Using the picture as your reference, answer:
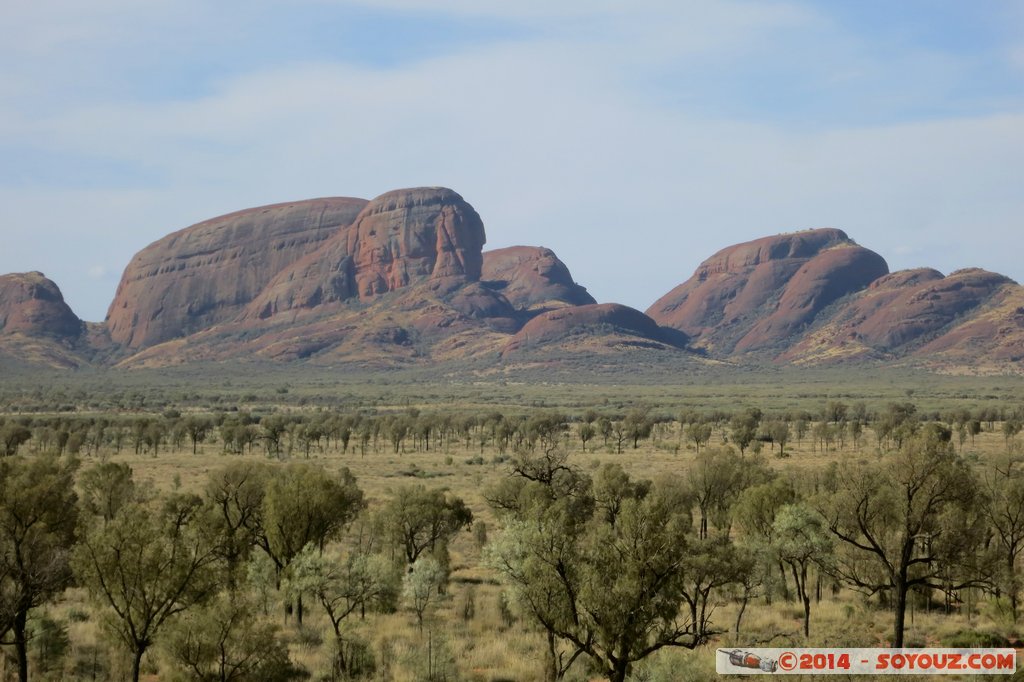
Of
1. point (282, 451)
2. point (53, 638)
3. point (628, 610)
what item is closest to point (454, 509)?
point (53, 638)

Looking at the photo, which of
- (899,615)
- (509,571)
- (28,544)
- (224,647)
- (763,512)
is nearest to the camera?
Answer: (224,647)

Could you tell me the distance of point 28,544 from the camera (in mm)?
26328

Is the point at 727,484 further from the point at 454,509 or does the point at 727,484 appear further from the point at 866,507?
the point at 866,507

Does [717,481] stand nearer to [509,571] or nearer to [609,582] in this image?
[509,571]

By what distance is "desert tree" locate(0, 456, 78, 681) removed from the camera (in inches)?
920

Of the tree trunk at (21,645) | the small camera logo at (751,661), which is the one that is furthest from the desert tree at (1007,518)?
the tree trunk at (21,645)

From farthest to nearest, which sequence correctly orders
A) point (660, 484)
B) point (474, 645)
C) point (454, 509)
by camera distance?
point (660, 484)
point (454, 509)
point (474, 645)

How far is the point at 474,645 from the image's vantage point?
28656 mm

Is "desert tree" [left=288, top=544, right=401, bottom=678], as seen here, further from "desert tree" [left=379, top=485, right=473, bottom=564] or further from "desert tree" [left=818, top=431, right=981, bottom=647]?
"desert tree" [left=818, top=431, right=981, bottom=647]

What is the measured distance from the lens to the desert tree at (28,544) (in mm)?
23375

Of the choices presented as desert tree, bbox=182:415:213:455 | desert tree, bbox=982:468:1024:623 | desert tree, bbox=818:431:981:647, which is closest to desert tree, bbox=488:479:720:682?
desert tree, bbox=818:431:981:647

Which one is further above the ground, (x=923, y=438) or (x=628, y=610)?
(x=923, y=438)

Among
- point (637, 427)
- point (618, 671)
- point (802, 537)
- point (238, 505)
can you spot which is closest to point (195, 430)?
point (637, 427)

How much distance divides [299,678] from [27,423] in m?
103
